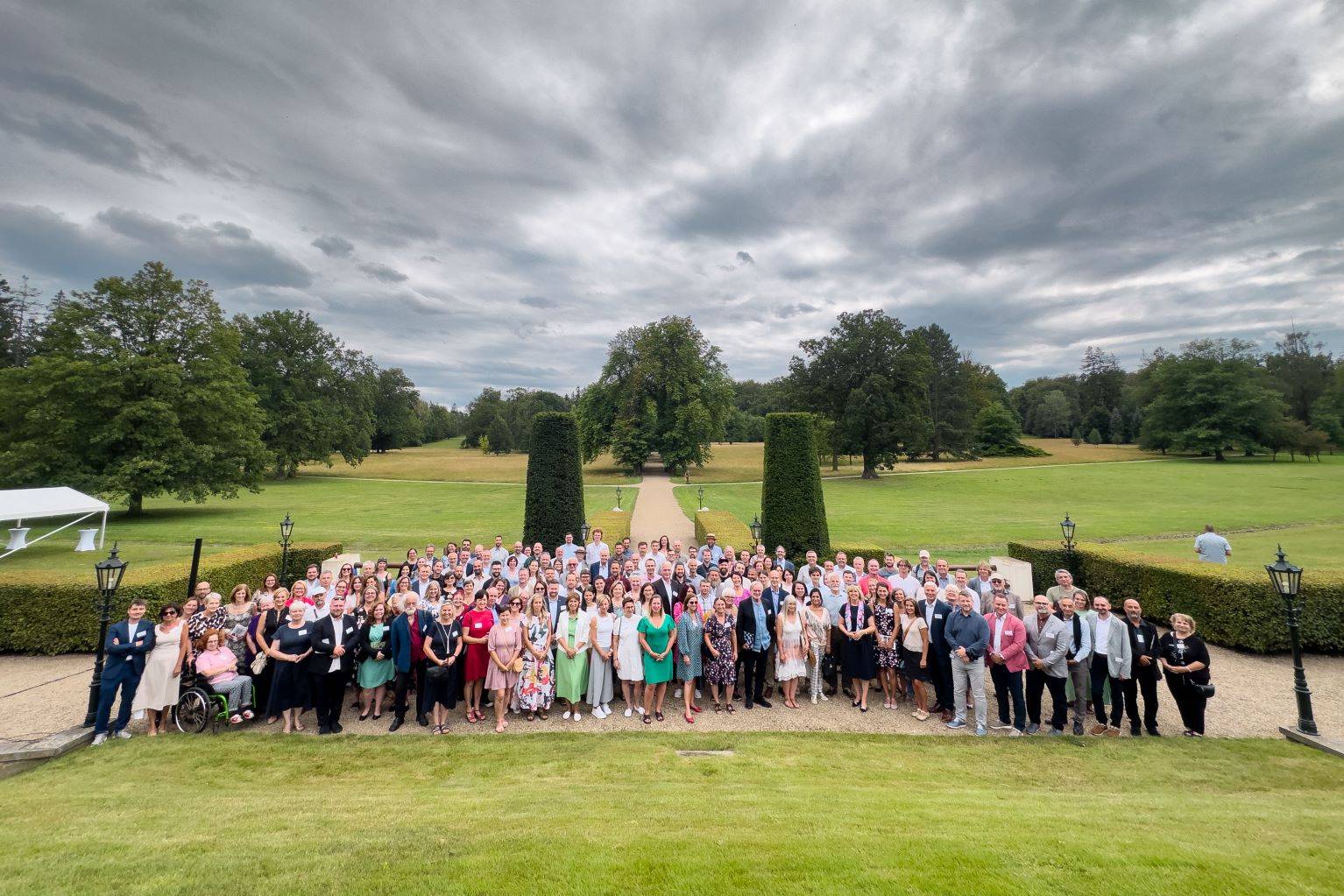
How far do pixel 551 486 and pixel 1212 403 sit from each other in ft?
231

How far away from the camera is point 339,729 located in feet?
22.1

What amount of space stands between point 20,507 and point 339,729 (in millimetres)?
11735

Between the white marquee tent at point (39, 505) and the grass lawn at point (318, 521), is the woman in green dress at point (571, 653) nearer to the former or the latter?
the grass lawn at point (318, 521)

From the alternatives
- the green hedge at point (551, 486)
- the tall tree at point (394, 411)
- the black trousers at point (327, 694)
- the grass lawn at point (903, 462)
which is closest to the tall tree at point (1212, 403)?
the grass lawn at point (903, 462)

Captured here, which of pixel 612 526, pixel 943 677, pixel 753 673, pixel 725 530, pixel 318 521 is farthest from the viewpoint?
pixel 318 521

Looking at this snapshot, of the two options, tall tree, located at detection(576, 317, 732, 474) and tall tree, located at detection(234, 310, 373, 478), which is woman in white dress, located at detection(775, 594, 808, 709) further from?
tall tree, located at detection(234, 310, 373, 478)

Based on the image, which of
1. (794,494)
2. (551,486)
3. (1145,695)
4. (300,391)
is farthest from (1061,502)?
(300,391)

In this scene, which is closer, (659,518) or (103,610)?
(103,610)

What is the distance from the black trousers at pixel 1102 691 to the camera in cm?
663

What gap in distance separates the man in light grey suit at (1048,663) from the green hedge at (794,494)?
810cm

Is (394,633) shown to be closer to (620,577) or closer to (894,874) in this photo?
(620,577)

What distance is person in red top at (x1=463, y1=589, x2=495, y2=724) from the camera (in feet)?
23.0

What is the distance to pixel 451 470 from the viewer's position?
5534cm

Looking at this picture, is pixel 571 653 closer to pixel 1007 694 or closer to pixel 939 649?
pixel 939 649
